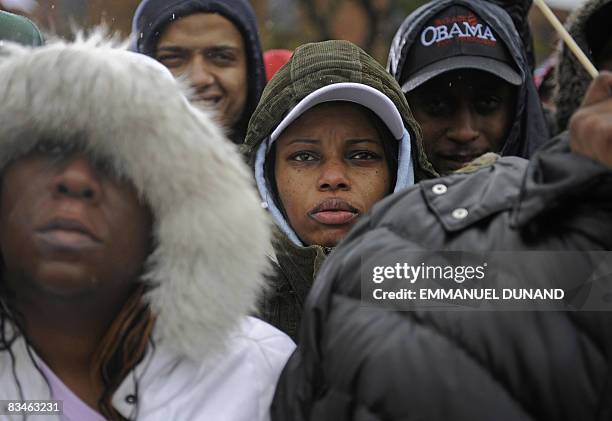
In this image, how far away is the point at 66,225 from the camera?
1390mm

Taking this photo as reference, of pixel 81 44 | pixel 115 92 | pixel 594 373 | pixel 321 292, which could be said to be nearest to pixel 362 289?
pixel 321 292

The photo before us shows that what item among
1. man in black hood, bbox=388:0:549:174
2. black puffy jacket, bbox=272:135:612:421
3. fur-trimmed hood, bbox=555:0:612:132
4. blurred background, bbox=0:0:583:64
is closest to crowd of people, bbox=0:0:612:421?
black puffy jacket, bbox=272:135:612:421

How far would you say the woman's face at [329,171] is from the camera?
2045mm

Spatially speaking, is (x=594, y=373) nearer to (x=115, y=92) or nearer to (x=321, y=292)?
(x=321, y=292)

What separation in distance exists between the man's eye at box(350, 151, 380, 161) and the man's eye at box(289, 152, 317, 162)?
97mm

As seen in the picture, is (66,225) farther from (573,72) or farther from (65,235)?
(573,72)

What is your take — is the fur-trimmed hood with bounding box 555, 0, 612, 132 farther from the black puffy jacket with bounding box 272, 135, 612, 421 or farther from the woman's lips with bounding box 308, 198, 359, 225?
the black puffy jacket with bounding box 272, 135, 612, 421

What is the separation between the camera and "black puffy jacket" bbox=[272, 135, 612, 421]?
1105 mm

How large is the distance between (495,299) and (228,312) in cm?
53

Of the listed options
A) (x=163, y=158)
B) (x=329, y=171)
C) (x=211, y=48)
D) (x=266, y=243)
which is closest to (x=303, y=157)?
(x=329, y=171)

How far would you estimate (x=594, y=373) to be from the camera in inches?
43.2

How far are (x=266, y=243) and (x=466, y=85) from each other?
1.31m

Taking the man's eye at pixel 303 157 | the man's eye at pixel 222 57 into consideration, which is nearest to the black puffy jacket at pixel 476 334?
the man's eye at pixel 303 157

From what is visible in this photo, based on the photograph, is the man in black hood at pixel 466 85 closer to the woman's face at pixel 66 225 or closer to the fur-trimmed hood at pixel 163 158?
the fur-trimmed hood at pixel 163 158
